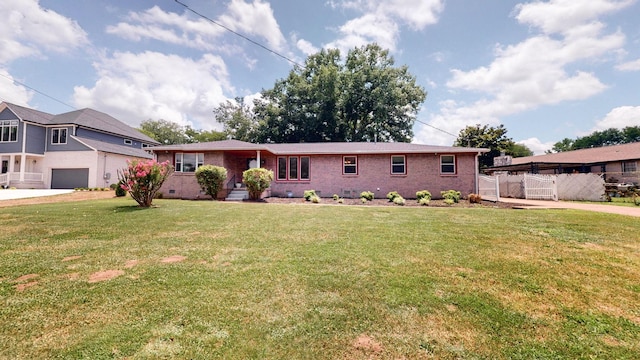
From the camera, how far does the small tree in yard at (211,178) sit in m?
14.4

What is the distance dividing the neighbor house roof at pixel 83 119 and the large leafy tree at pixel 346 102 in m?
14.1

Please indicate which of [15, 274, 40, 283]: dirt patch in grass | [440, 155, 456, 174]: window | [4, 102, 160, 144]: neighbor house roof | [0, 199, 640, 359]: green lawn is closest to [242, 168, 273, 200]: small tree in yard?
[0, 199, 640, 359]: green lawn

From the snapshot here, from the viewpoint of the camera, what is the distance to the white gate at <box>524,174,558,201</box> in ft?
51.8

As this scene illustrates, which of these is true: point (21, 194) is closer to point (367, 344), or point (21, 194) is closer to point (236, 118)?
point (236, 118)

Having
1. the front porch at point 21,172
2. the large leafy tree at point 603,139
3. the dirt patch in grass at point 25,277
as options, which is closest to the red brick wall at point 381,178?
the dirt patch in grass at point 25,277

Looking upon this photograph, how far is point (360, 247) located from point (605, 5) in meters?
14.6

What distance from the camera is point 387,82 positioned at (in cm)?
3055

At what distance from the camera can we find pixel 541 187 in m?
16.4

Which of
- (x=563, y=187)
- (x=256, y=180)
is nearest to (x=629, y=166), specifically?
(x=563, y=187)

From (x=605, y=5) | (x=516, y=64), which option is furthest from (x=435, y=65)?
(x=605, y=5)

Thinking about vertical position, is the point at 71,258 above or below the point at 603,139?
below

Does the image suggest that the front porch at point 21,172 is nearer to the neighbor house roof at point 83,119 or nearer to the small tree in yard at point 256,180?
the neighbor house roof at point 83,119

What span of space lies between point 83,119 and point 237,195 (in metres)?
19.5

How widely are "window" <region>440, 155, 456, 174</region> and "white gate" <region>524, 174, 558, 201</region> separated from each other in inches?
197
